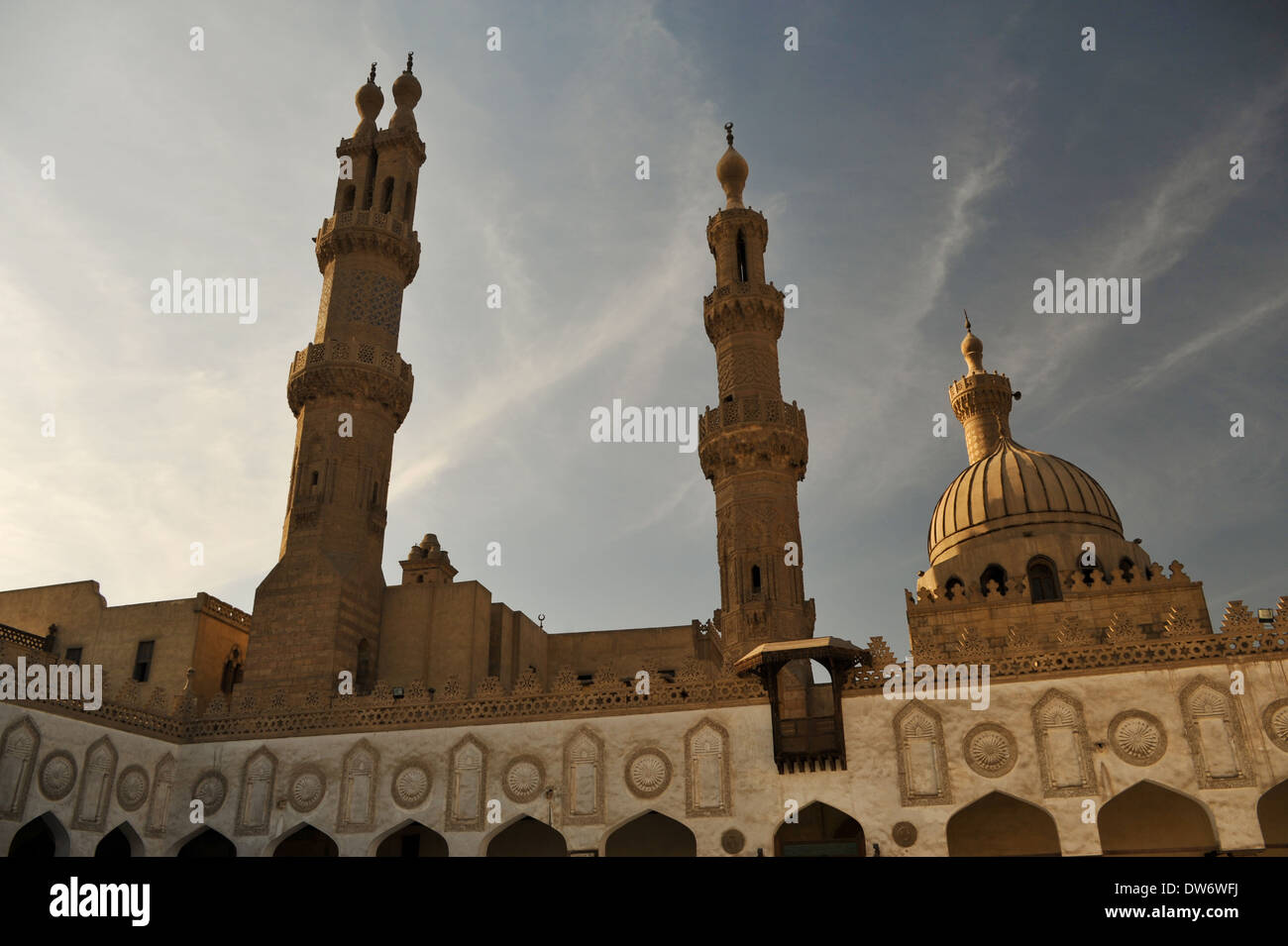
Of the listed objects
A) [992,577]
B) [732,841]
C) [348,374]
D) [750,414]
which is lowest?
[732,841]

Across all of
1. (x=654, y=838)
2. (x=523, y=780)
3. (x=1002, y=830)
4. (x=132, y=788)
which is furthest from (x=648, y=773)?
(x=132, y=788)

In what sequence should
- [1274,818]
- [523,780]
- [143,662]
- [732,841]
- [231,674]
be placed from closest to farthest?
[732,841], [1274,818], [523,780], [143,662], [231,674]

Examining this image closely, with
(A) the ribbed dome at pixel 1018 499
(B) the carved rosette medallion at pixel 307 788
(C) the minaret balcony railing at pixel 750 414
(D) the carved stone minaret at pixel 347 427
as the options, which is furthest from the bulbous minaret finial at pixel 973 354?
(B) the carved rosette medallion at pixel 307 788

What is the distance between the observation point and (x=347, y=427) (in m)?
25.9

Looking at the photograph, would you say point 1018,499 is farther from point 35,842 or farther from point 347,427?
point 35,842

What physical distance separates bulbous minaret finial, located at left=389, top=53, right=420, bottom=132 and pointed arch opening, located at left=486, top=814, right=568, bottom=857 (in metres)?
21.2

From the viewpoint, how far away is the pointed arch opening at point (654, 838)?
2127cm

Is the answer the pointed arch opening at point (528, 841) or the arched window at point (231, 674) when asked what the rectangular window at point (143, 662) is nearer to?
the arched window at point (231, 674)

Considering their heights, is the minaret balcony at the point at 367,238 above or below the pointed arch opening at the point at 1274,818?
above

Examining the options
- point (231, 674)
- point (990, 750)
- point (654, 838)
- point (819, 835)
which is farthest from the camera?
point (231, 674)

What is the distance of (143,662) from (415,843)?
29.3ft

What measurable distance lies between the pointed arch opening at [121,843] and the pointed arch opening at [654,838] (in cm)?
968
